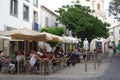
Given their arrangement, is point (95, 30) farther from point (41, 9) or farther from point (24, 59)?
point (24, 59)

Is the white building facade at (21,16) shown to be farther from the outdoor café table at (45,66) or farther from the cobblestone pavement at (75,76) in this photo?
the cobblestone pavement at (75,76)

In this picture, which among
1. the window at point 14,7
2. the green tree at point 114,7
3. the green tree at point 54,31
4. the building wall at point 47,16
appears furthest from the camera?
the green tree at point 114,7

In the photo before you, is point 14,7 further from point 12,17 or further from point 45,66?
point 45,66

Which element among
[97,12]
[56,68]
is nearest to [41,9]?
[56,68]

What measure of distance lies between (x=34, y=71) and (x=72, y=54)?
10002mm

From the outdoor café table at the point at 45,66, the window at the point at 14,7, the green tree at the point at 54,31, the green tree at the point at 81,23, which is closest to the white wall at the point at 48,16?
the green tree at the point at 81,23

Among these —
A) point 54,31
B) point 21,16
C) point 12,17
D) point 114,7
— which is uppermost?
point 114,7

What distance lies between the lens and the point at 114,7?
46688 mm

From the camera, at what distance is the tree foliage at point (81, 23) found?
1662 inches

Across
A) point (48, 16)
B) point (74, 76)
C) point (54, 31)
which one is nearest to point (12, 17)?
point (54, 31)

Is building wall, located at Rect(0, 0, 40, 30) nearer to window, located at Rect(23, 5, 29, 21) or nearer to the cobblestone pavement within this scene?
window, located at Rect(23, 5, 29, 21)

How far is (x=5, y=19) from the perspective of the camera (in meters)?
28.9

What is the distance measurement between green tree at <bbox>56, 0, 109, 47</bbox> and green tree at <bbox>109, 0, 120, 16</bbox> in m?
2.76

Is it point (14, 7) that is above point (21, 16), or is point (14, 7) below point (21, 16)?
above
